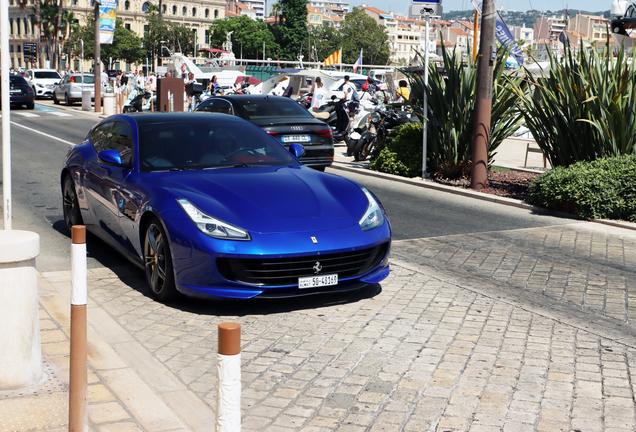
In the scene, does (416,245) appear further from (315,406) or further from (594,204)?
(315,406)

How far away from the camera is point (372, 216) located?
235 inches

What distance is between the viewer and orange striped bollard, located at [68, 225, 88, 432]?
10.7 ft

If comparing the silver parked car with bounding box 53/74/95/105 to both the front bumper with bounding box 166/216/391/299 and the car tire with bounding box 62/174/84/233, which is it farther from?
the front bumper with bounding box 166/216/391/299

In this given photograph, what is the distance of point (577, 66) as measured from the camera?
36.2ft

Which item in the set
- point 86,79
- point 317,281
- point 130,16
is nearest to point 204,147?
point 317,281

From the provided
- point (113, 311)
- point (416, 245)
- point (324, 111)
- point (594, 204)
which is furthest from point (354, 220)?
point (324, 111)

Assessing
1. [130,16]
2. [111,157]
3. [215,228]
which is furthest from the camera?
[130,16]

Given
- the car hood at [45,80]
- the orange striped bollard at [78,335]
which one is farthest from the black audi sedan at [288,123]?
the car hood at [45,80]

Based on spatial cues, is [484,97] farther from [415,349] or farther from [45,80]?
[45,80]

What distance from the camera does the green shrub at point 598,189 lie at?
9.87 metres

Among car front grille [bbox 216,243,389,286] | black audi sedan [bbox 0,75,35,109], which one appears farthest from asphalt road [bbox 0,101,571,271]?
black audi sedan [bbox 0,75,35,109]

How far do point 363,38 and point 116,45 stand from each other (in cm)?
6440

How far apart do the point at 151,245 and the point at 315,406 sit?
2504 mm

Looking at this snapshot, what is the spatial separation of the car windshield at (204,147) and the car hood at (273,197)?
289 mm
